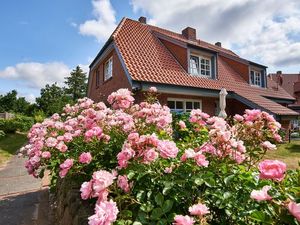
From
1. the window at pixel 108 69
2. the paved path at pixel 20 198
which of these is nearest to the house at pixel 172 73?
the window at pixel 108 69

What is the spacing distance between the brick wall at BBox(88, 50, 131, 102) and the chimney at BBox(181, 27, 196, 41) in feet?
22.8

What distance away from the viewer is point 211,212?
178 cm

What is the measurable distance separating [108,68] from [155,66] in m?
3.63

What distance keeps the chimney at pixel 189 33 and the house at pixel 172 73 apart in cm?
323

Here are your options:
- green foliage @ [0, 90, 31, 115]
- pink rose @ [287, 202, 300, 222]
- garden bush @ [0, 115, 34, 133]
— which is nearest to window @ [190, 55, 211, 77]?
pink rose @ [287, 202, 300, 222]

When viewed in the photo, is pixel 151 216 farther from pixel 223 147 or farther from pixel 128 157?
pixel 223 147

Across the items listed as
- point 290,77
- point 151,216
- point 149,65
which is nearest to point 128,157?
point 151,216

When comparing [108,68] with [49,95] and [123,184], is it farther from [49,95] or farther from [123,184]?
[49,95]

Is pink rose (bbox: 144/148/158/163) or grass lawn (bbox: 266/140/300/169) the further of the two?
grass lawn (bbox: 266/140/300/169)

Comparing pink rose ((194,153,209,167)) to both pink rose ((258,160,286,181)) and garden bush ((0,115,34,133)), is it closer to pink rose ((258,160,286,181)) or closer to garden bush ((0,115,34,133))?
pink rose ((258,160,286,181))

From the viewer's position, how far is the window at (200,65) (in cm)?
1379

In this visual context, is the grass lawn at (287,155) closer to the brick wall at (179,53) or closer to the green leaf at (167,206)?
the brick wall at (179,53)

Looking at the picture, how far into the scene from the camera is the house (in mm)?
11344

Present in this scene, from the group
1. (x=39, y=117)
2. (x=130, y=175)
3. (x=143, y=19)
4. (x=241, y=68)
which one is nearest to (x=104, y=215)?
(x=130, y=175)
